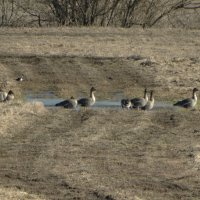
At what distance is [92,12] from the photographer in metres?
41.8

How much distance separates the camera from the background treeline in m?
41.7

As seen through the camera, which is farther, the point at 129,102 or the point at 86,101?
the point at 86,101

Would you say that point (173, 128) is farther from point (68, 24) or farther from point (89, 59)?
point (68, 24)

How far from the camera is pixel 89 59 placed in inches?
1174

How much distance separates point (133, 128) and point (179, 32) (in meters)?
20.9

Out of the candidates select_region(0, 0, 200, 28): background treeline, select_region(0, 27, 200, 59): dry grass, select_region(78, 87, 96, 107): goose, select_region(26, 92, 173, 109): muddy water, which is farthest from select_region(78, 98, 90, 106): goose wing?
select_region(0, 0, 200, 28): background treeline

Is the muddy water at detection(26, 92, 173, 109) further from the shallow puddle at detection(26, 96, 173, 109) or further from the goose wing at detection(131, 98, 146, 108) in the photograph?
the goose wing at detection(131, 98, 146, 108)

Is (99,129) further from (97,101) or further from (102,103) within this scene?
(97,101)

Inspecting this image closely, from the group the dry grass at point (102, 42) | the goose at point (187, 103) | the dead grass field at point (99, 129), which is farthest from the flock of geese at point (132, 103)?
the dry grass at point (102, 42)

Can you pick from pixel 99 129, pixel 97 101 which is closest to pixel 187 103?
pixel 97 101

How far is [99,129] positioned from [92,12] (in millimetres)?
24895

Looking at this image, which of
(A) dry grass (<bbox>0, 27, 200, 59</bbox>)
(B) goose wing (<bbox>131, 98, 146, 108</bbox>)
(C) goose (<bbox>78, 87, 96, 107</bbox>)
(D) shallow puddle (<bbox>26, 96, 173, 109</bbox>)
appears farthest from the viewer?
(A) dry grass (<bbox>0, 27, 200, 59</bbox>)

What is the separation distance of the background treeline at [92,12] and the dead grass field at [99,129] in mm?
7951

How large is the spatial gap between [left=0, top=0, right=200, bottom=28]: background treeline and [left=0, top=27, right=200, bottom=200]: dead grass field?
795 centimetres
